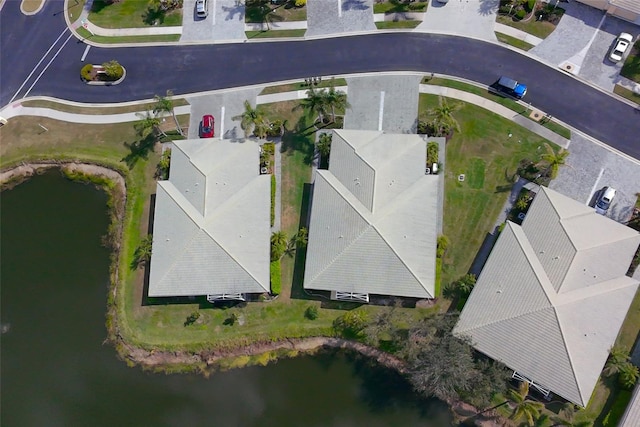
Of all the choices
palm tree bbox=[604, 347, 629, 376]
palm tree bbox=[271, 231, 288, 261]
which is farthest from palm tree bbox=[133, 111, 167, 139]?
palm tree bbox=[604, 347, 629, 376]

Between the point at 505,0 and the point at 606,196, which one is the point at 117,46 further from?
the point at 606,196

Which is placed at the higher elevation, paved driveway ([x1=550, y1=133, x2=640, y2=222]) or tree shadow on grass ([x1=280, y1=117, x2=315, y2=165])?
paved driveway ([x1=550, y1=133, x2=640, y2=222])

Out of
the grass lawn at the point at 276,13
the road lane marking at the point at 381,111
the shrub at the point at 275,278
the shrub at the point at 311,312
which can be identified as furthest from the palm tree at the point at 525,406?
the grass lawn at the point at 276,13

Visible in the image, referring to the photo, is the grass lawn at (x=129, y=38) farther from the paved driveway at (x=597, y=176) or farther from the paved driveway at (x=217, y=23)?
the paved driveway at (x=597, y=176)

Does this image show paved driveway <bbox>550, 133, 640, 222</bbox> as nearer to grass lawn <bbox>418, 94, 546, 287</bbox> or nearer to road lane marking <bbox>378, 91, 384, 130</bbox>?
grass lawn <bbox>418, 94, 546, 287</bbox>

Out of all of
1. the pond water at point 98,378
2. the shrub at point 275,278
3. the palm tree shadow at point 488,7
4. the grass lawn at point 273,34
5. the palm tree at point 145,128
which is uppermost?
the palm tree shadow at point 488,7

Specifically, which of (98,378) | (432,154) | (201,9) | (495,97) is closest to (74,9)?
(201,9)

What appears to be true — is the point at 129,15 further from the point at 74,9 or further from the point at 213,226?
the point at 213,226
